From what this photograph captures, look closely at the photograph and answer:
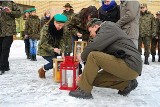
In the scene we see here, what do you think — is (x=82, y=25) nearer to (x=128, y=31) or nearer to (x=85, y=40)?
(x=85, y=40)

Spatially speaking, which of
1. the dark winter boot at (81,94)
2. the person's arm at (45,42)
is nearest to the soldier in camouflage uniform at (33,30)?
the person's arm at (45,42)

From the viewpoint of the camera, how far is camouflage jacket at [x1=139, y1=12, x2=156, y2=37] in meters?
9.09

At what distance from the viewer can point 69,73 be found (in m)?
4.99

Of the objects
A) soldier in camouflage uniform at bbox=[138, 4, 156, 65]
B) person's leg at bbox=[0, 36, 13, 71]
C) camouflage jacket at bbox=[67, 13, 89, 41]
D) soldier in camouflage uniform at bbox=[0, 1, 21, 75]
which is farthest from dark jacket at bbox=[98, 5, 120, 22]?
soldier in camouflage uniform at bbox=[138, 4, 156, 65]

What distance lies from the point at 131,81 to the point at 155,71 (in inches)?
116

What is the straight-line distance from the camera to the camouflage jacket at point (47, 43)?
547 centimetres

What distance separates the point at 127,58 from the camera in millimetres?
4223

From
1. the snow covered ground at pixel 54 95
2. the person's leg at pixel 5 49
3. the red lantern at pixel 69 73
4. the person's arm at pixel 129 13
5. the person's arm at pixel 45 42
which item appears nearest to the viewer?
the snow covered ground at pixel 54 95

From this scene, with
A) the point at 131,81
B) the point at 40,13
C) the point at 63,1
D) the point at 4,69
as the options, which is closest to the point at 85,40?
the point at 131,81

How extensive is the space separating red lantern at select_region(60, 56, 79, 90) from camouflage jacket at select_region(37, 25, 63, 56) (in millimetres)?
598

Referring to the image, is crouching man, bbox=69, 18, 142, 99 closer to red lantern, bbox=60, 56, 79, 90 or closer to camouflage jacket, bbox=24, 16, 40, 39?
red lantern, bbox=60, 56, 79, 90

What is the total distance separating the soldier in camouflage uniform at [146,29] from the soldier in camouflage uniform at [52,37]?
4.08 m

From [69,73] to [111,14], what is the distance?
4.11 feet

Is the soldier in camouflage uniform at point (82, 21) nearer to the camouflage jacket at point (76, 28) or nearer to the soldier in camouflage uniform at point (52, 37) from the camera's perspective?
the camouflage jacket at point (76, 28)
